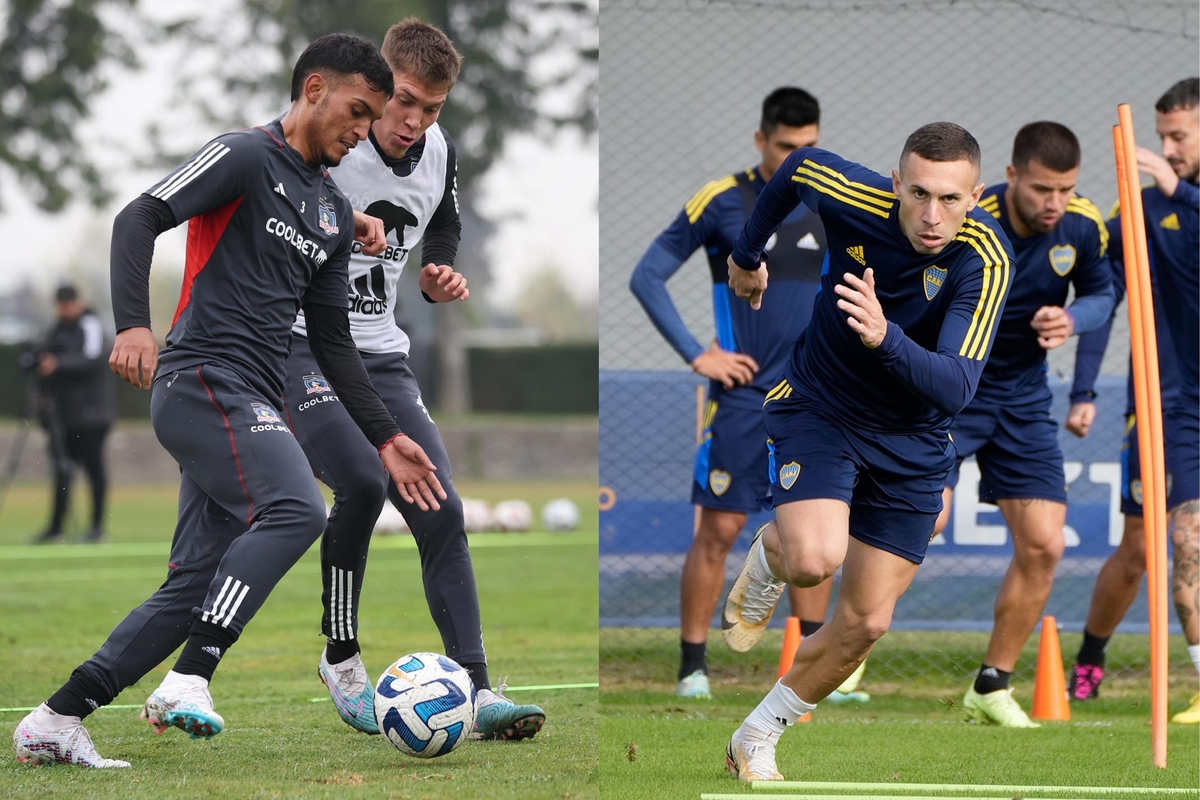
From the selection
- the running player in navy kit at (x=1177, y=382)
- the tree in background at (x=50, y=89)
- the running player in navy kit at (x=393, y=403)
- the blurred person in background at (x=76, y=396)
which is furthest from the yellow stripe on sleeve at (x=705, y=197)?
the tree in background at (x=50, y=89)

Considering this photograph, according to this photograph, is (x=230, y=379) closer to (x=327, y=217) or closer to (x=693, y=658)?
(x=327, y=217)

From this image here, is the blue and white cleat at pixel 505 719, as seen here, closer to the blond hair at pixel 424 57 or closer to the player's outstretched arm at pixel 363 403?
the player's outstretched arm at pixel 363 403

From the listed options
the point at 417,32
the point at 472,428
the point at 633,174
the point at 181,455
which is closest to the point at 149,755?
the point at 181,455

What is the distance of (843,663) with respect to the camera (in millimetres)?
4309

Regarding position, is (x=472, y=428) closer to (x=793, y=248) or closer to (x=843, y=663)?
(x=793, y=248)

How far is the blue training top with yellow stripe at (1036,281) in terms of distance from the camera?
18.9ft

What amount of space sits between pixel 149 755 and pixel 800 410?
226cm

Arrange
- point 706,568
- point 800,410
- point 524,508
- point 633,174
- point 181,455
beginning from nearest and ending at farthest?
1. point 181,455
2. point 800,410
3. point 706,568
4. point 633,174
5. point 524,508

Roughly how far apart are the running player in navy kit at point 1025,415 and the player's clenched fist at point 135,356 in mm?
3266

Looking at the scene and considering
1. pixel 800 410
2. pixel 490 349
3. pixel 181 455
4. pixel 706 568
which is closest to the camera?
pixel 181 455

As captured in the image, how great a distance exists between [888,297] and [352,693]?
2.22m

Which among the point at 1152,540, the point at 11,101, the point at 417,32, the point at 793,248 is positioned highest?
the point at 11,101

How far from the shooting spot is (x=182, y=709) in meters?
3.82

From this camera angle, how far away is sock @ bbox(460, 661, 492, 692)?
473 centimetres
